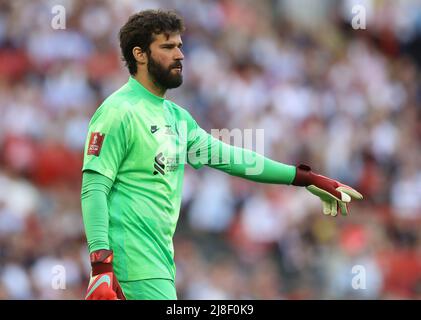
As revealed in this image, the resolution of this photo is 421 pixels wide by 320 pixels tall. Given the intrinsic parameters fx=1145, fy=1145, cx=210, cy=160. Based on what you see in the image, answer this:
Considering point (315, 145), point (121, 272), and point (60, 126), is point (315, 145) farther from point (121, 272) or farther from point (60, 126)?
point (121, 272)

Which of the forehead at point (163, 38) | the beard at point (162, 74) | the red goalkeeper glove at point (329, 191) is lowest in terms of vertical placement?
the red goalkeeper glove at point (329, 191)

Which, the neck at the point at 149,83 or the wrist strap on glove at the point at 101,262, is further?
the neck at the point at 149,83

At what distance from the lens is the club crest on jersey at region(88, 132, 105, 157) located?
580 centimetres

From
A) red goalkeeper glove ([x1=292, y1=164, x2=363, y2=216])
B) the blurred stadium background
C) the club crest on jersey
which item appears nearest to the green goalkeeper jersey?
the club crest on jersey

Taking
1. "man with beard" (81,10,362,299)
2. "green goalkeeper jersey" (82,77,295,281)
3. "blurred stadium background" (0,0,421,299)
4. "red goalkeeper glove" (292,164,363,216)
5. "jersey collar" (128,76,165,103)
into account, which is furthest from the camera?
"blurred stadium background" (0,0,421,299)

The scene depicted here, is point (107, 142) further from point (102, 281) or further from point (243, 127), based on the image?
point (243, 127)

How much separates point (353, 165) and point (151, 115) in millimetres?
7459

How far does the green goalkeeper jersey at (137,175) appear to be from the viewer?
230 inches

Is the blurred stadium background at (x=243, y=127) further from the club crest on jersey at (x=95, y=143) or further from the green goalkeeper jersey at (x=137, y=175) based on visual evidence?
the club crest on jersey at (x=95, y=143)

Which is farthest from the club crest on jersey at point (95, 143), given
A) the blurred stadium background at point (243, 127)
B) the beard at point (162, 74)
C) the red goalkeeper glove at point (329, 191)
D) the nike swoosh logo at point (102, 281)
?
the blurred stadium background at point (243, 127)

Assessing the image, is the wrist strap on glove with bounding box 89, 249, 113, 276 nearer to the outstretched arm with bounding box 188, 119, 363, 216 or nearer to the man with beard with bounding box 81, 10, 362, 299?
the man with beard with bounding box 81, 10, 362, 299

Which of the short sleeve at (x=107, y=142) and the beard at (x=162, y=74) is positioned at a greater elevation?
the beard at (x=162, y=74)

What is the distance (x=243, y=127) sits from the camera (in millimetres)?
13250
